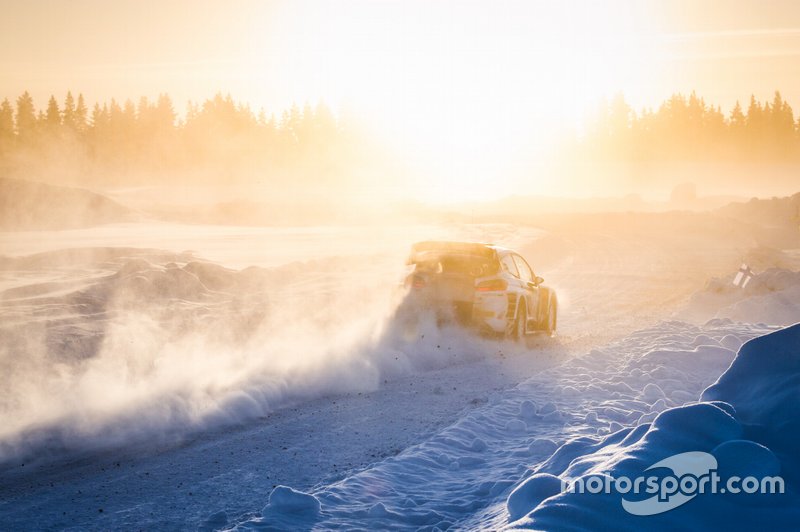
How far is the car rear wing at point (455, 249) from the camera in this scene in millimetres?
12000

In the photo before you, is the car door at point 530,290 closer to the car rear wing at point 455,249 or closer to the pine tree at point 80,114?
the car rear wing at point 455,249

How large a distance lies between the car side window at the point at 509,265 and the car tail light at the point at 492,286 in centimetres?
42

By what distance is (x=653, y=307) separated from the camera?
57.5 ft

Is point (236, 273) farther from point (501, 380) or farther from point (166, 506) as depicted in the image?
point (166, 506)

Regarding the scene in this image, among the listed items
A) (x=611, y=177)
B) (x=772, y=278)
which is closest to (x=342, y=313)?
(x=772, y=278)

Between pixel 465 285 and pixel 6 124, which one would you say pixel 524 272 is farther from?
pixel 6 124

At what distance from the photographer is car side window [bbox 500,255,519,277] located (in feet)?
40.0

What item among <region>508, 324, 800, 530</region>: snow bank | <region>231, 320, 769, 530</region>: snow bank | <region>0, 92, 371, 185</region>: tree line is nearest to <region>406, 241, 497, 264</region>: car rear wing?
<region>231, 320, 769, 530</region>: snow bank

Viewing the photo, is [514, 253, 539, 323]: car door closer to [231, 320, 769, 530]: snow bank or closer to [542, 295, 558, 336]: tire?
[542, 295, 558, 336]: tire

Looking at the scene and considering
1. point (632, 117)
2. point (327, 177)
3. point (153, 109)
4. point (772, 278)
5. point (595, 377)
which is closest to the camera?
point (595, 377)

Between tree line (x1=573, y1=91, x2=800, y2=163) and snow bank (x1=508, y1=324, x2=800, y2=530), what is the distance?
342 ft

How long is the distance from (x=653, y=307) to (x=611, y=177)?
94348 millimetres

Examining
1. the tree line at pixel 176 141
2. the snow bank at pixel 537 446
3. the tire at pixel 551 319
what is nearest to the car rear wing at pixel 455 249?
the tire at pixel 551 319

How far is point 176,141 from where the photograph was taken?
2872 inches
